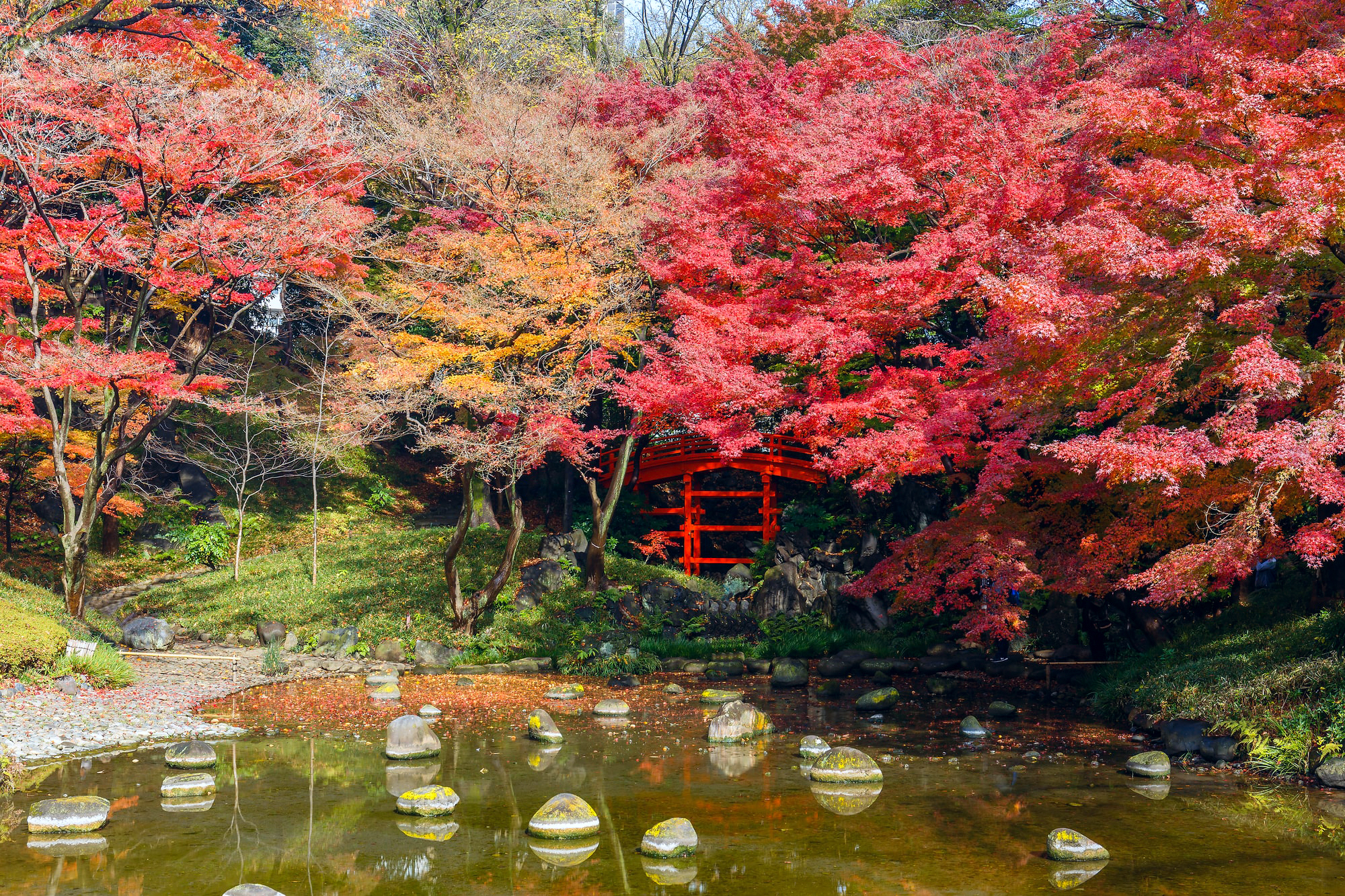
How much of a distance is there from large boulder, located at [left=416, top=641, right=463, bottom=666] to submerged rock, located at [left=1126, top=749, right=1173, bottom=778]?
987cm

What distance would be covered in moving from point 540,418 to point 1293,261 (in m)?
10.2

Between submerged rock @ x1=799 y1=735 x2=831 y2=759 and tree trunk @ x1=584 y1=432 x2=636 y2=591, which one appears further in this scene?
tree trunk @ x1=584 y1=432 x2=636 y2=591

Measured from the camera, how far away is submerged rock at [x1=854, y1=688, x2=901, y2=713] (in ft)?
37.7

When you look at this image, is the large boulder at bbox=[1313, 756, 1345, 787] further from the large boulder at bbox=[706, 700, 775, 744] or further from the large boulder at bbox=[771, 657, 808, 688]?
the large boulder at bbox=[771, 657, 808, 688]

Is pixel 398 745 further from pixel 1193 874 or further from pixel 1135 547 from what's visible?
pixel 1135 547

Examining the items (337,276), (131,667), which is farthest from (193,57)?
(131,667)

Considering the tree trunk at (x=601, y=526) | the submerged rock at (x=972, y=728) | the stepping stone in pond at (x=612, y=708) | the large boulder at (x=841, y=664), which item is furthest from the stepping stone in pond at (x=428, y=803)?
the tree trunk at (x=601, y=526)

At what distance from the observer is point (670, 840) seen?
6406mm

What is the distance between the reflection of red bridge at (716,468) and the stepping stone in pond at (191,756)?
11.2 metres

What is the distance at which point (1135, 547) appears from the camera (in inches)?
381

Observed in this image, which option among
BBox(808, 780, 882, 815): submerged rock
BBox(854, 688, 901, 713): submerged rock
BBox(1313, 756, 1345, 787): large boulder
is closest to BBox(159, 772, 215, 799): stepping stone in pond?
BBox(808, 780, 882, 815): submerged rock

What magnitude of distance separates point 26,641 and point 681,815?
25.7 ft

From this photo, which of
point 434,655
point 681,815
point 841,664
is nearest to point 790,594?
point 841,664

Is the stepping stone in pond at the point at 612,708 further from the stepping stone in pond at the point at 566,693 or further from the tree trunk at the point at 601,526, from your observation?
the tree trunk at the point at 601,526
